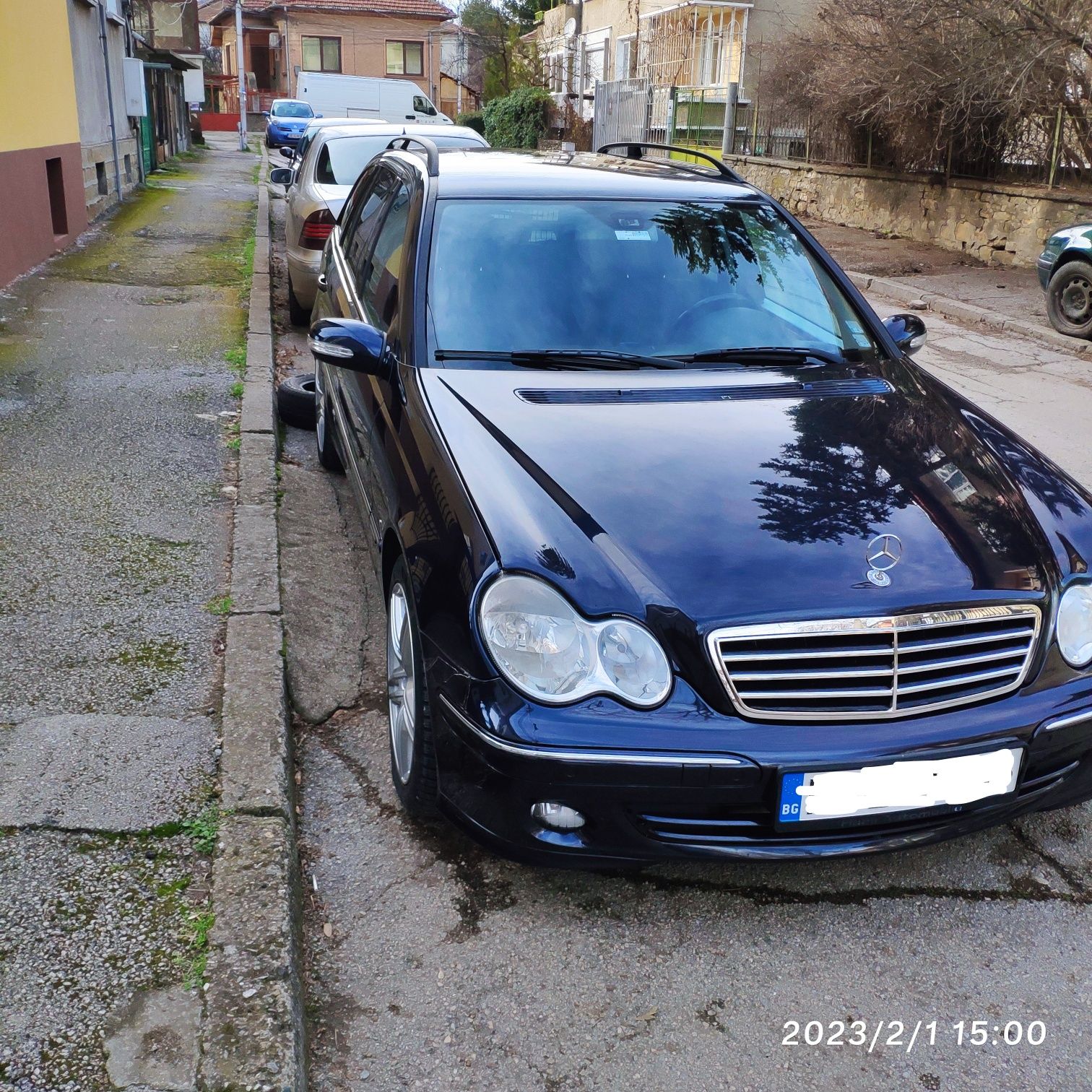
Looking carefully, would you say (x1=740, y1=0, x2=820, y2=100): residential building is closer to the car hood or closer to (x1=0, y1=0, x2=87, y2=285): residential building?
(x1=0, y1=0, x2=87, y2=285): residential building

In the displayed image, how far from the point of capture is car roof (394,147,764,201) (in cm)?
412

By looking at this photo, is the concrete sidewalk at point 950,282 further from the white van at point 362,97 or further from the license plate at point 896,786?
the white van at point 362,97

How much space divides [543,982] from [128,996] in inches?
34.9

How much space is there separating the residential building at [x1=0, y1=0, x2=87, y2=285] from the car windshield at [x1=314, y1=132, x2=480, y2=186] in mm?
2908

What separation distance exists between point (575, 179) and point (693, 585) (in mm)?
2280

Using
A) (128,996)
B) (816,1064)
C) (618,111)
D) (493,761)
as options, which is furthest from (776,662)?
(618,111)

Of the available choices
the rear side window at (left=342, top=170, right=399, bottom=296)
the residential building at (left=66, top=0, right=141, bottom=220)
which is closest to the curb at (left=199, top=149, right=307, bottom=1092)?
the rear side window at (left=342, top=170, right=399, bottom=296)

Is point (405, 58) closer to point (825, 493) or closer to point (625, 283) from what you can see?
point (625, 283)

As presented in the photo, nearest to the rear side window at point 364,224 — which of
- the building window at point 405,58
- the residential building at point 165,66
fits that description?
the residential building at point 165,66

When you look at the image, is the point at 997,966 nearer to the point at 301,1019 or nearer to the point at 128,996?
the point at 301,1019

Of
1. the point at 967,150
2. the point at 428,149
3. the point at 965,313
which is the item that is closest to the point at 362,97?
the point at 967,150

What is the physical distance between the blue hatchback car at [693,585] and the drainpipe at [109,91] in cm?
1505

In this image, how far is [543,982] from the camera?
2.54m

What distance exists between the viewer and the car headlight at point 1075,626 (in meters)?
2.70
